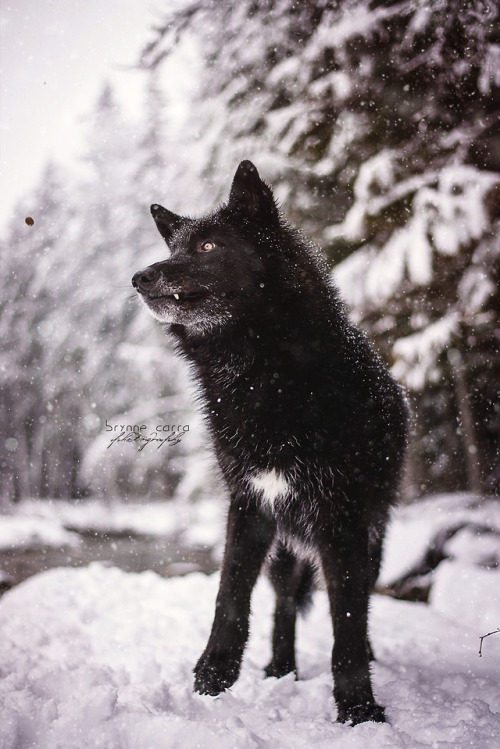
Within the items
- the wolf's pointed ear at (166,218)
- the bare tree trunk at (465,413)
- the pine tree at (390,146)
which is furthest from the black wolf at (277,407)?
the bare tree trunk at (465,413)

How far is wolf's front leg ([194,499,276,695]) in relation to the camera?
6.74ft

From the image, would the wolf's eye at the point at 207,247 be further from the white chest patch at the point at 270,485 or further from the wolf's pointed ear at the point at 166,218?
the white chest patch at the point at 270,485

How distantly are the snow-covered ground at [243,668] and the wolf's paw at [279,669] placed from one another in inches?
5.0

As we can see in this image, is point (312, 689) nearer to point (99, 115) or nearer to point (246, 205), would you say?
point (246, 205)

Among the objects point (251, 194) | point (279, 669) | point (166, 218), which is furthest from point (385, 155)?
point (279, 669)

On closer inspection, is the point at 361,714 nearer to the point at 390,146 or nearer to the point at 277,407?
the point at 277,407

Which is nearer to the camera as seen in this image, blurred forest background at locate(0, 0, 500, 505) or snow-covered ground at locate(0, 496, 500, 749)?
snow-covered ground at locate(0, 496, 500, 749)

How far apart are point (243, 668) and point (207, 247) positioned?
2.35 m

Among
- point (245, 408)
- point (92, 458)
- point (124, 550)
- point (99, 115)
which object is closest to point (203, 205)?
point (99, 115)

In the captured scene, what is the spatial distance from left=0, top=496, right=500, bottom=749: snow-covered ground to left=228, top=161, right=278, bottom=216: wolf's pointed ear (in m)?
2.21

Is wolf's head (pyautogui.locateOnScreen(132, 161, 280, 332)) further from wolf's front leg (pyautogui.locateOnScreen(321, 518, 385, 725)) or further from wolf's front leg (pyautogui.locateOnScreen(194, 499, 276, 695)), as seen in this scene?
wolf's front leg (pyautogui.locateOnScreen(321, 518, 385, 725))

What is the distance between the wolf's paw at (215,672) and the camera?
2.02 metres

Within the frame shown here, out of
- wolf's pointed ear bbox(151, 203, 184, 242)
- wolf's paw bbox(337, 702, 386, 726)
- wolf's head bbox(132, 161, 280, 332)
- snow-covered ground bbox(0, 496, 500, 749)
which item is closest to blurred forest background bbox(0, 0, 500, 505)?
wolf's pointed ear bbox(151, 203, 184, 242)

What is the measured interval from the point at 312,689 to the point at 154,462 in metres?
5.47
